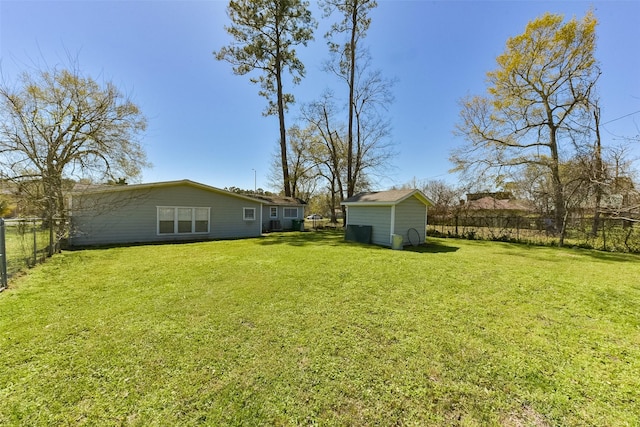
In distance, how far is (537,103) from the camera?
15.4m

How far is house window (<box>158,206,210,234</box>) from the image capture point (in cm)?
1156

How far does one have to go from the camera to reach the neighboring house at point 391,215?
10.5 metres

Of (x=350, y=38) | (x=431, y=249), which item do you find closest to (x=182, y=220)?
(x=431, y=249)

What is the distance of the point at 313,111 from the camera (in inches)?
790

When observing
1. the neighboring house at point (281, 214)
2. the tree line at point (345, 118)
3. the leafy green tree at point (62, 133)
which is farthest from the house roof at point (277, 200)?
the leafy green tree at point (62, 133)

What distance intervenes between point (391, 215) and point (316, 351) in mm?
8407

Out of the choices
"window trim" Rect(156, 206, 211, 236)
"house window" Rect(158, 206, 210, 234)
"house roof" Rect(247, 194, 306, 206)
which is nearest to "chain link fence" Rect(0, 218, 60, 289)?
"window trim" Rect(156, 206, 211, 236)

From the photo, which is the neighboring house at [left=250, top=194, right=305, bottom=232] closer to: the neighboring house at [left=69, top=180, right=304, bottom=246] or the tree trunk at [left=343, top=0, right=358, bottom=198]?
the neighboring house at [left=69, top=180, right=304, bottom=246]

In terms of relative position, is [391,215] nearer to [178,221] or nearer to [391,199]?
[391,199]

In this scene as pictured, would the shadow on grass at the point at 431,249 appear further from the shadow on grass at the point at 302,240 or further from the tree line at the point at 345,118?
the tree line at the point at 345,118

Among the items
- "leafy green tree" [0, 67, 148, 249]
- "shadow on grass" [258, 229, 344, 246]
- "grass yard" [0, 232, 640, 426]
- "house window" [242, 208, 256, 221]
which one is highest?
"leafy green tree" [0, 67, 148, 249]

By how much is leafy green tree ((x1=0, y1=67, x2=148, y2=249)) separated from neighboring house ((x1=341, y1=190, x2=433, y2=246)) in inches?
401

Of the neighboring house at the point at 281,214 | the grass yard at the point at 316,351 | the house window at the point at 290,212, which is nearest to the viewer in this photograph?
the grass yard at the point at 316,351

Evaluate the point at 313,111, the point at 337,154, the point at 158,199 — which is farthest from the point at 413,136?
the point at 158,199
